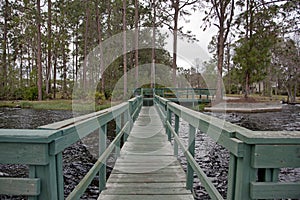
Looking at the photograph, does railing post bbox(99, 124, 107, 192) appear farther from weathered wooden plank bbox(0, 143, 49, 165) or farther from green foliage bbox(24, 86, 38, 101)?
green foliage bbox(24, 86, 38, 101)

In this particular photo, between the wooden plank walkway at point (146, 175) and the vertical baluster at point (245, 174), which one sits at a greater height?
the vertical baluster at point (245, 174)

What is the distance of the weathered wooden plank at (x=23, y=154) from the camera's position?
1103 mm

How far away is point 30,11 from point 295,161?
1956 centimetres

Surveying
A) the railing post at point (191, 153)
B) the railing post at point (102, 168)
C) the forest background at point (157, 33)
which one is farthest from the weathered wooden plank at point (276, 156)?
the forest background at point (157, 33)

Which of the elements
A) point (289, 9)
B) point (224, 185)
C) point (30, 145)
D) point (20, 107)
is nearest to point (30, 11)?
point (20, 107)

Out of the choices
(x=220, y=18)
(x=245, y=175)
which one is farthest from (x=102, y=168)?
(x=220, y=18)

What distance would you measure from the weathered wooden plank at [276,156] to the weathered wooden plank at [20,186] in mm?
989

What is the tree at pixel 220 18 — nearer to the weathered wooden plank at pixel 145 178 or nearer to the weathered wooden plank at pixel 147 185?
the weathered wooden plank at pixel 145 178

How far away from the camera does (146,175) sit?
3.00 m

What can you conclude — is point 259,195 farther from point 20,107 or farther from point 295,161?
point 20,107

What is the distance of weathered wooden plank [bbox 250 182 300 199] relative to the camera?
1.13 metres

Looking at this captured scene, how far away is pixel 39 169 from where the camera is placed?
114 centimetres

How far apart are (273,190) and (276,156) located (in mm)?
152

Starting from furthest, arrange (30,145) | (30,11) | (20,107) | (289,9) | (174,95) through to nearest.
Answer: (174,95) → (30,11) → (20,107) → (289,9) → (30,145)
